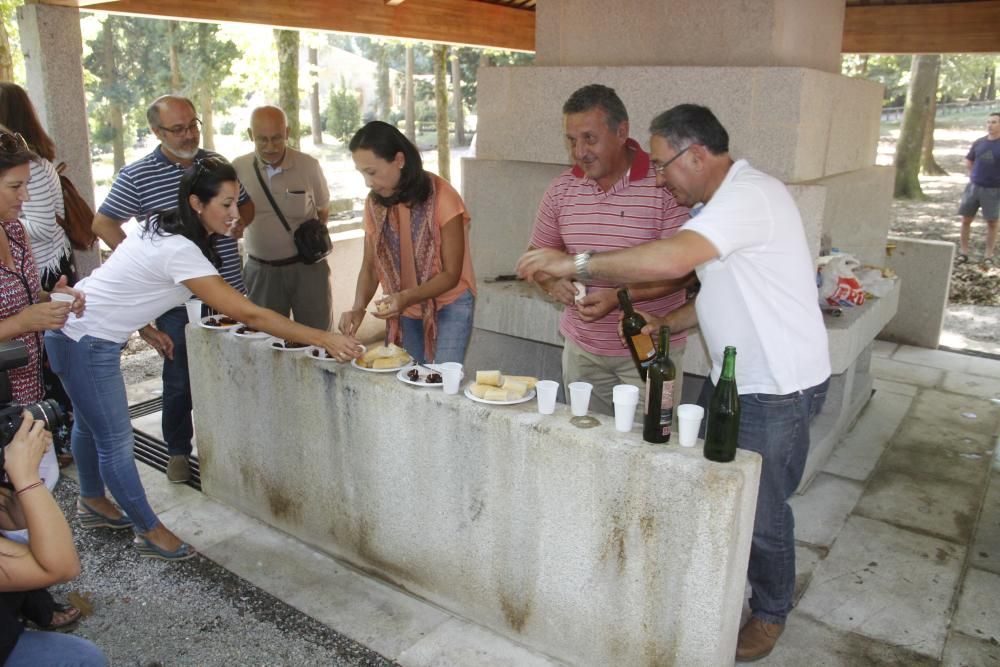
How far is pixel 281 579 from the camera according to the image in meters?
3.62

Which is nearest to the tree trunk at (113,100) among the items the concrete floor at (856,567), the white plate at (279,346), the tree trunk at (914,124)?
the tree trunk at (914,124)

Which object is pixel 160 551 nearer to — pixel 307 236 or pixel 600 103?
pixel 307 236

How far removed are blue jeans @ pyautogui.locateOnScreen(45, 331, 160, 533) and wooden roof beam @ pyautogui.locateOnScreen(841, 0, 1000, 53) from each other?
23.8 ft

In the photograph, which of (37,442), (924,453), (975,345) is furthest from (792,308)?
(975,345)

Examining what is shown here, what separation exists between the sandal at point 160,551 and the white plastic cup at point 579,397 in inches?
84.3

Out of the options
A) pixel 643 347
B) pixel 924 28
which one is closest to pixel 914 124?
pixel 924 28

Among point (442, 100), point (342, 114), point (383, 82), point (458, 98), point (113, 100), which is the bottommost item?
point (442, 100)

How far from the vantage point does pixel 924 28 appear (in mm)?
7836

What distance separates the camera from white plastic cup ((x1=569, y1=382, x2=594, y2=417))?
282cm

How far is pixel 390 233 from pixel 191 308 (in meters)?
1.12

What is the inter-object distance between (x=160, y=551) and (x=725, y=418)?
275 centimetres

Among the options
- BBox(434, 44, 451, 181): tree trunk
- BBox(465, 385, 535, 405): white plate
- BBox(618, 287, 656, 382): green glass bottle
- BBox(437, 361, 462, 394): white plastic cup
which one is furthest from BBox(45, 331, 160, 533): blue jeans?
BBox(434, 44, 451, 181): tree trunk

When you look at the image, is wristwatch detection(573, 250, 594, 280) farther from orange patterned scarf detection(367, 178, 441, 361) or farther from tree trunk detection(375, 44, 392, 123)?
tree trunk detection(375, 44, 392, 123)

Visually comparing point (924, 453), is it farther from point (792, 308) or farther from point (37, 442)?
point (37, 442)
